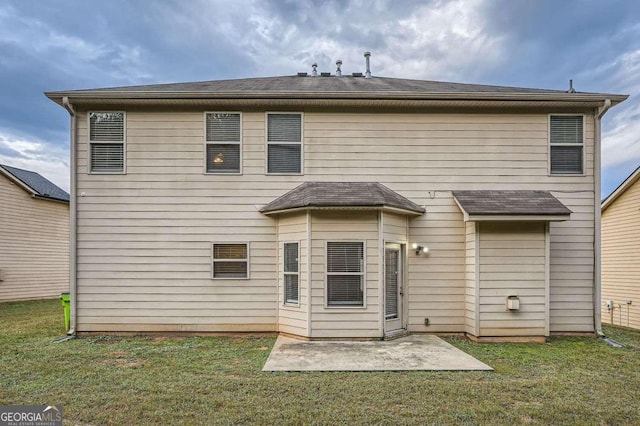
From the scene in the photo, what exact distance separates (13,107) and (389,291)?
37.4 meters

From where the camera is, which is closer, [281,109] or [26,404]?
[26,404]

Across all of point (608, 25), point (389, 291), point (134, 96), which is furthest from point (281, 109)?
point (608, 25)

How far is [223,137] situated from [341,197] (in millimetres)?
2870

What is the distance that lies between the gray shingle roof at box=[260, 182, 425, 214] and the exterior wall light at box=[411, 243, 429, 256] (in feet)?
2.30

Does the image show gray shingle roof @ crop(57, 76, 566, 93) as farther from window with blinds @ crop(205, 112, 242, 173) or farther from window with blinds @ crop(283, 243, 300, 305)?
window with blinds @ crop(283, 243, 300, 305)

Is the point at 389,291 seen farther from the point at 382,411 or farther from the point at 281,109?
the point at 281,109

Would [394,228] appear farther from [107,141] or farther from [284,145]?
[107,141]

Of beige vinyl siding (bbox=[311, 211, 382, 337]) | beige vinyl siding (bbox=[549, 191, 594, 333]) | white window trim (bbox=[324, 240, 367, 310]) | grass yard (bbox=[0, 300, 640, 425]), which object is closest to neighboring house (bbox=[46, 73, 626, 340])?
beige vinyl siding (bbox=[549, 191, 594, 333])

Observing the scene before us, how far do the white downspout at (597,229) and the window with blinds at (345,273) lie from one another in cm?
486

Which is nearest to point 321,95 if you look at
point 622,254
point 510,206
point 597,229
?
point 510,206

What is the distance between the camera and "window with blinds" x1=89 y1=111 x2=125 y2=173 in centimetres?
687

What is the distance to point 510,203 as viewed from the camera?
6402mm

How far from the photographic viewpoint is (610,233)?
10.5 meters

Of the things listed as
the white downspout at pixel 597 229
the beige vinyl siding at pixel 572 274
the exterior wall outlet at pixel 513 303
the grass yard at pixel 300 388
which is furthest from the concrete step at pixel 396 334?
the white downspout at pixel 597 229
